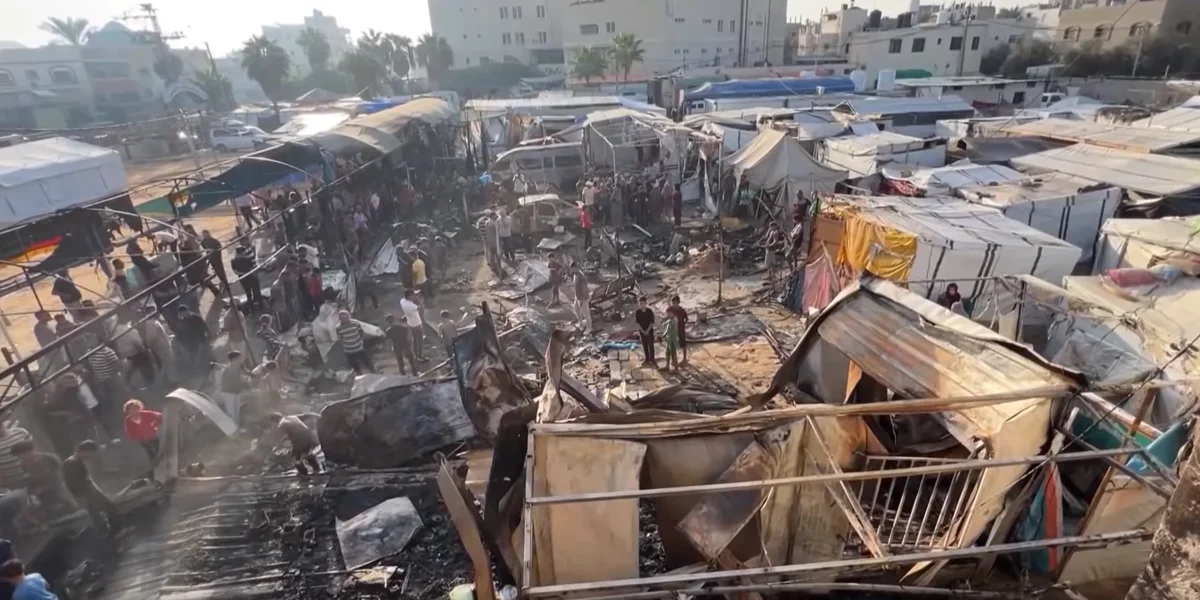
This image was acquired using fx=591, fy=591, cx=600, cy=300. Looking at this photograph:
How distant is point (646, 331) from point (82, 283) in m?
15.9

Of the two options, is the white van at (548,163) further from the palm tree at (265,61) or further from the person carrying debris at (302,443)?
the palm tree at (265,61)

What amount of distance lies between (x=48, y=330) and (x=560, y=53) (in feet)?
225

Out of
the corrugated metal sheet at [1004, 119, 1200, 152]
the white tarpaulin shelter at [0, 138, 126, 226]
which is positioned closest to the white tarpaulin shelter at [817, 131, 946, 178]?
the corrugated metal sheet at [1004, 119, 1200, 152]

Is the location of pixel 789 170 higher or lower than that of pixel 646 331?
higher

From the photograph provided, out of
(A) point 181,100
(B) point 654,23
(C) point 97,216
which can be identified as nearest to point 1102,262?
(C) point 97,216

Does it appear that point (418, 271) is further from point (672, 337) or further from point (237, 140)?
point (237, 140)

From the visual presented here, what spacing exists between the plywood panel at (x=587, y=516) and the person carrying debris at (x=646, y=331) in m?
6.19

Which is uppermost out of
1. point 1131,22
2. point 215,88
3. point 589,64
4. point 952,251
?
point 1131,22

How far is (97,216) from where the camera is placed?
12.1 meters

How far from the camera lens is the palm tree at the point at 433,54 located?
202 feet

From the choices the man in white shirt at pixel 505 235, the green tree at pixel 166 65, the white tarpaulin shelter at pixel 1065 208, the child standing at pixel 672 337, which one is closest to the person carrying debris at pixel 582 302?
the child standing at pixel 672 337

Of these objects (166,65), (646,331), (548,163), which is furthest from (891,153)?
(166,65)

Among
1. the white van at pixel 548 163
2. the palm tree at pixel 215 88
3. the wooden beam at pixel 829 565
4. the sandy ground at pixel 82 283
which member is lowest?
the sandy ground at pixel 82 283

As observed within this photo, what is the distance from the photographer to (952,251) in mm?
9633
